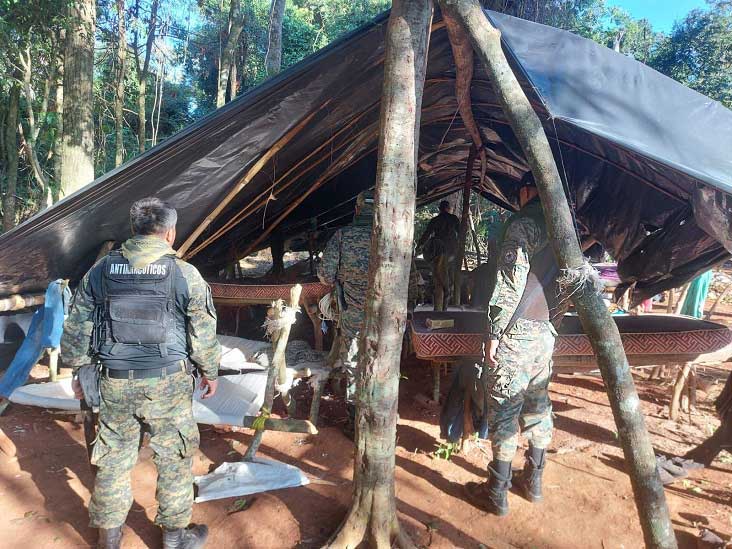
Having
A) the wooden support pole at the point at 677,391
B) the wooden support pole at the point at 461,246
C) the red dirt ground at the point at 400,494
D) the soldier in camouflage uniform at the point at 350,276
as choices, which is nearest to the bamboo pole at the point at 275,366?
the red dirt ground at the point at 400,494

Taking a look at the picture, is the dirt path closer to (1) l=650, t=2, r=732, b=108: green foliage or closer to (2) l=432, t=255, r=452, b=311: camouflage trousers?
(2) l=432, t=255, r=452, b=311: camouflage trousers

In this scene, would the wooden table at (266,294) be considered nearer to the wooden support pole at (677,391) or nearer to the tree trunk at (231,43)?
the wooden support pole at (677,391)

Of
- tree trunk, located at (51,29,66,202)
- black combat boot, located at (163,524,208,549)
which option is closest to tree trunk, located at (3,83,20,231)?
tree trunk, located at (51,29,66,202)

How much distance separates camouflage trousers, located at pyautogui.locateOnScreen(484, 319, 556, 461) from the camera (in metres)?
2.74

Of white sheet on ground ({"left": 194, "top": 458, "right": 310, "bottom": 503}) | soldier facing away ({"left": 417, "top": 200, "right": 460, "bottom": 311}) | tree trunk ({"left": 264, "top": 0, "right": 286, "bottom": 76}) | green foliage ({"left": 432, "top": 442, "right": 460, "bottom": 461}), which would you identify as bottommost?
white sheet on ground ({"left": 194, "top": 458, "right": 310, "bottom": 503})

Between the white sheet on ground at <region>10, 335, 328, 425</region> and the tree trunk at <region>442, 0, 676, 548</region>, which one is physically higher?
the tree trunk at <region>442, 0, 676, 548</region>

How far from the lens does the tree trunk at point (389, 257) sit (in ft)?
7.04

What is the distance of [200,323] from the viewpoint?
2326mm

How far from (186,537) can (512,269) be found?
2.36 meters

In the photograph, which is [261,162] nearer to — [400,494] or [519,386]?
[519,386]

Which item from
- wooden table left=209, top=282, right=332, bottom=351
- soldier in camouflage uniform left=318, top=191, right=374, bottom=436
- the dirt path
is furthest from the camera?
wooden table left=209, top=282, right=332, bottom=351

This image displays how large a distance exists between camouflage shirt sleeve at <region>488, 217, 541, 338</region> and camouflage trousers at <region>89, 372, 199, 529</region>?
182cm

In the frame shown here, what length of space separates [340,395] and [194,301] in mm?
2716

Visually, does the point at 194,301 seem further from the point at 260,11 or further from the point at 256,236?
the point at 260,11
